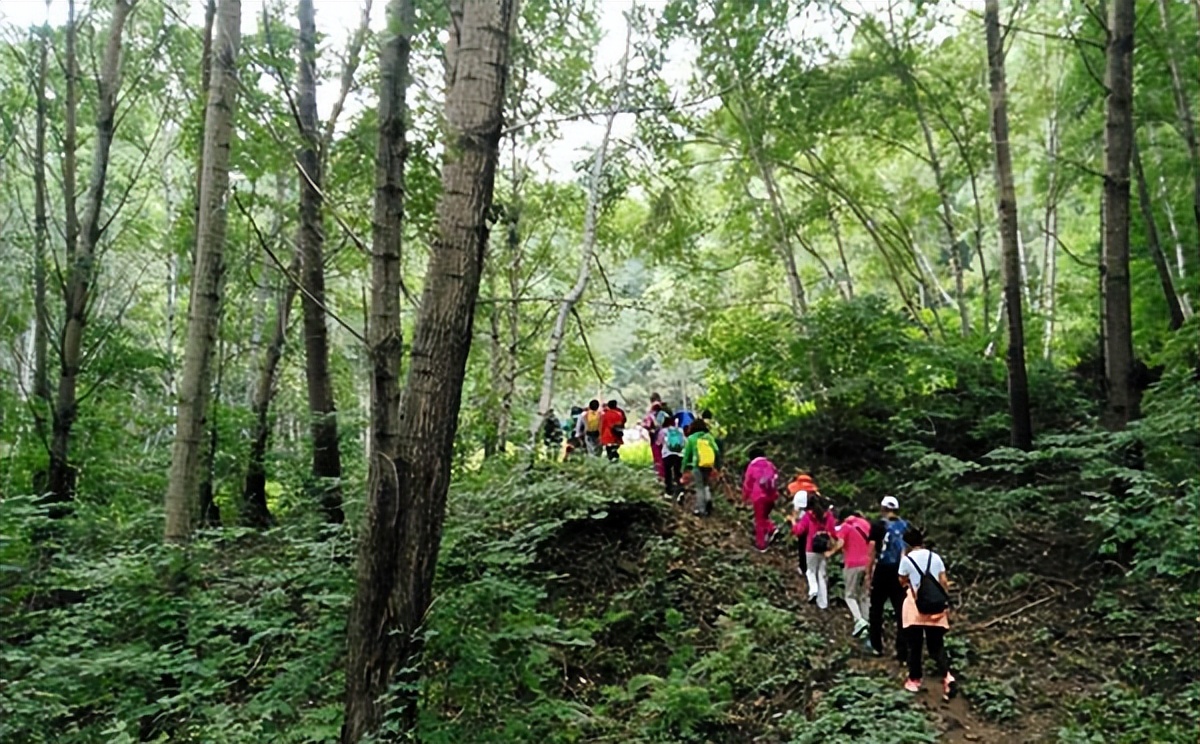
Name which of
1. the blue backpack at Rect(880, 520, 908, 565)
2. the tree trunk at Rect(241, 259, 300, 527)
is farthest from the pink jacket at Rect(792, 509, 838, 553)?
the tree trunk at Rect(241, 259, 300, 527)

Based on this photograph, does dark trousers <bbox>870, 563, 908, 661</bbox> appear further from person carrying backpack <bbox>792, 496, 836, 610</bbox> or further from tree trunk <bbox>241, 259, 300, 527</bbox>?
tree trunk <bbox>241, 259, 300, 527</bbox>

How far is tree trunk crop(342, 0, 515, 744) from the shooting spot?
428 cm

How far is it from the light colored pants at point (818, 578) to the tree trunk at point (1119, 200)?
160 inches

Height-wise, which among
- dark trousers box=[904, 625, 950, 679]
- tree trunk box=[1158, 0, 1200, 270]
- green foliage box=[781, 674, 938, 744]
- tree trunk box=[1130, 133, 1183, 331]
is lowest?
green foliage box=[781, 674, 938, 744]

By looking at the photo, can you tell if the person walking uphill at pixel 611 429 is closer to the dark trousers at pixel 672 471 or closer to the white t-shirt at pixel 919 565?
the dark trousers at pixel 672 471

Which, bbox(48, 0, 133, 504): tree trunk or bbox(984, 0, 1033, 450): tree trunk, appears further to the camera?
bbox(984, 0, 1033, 450): tree trunk

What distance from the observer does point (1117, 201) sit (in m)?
9.20

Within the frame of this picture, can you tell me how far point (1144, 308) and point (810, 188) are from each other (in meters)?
7.71

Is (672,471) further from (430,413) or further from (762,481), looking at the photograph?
(430,413)

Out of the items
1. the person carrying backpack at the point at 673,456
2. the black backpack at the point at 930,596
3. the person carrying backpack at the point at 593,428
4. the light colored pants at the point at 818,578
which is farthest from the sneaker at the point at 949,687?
the person carrying backpack at the point at 593,428

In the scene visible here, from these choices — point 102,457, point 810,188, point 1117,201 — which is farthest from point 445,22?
point 810,188

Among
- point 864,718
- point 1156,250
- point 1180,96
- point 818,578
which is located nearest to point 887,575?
point 818,578

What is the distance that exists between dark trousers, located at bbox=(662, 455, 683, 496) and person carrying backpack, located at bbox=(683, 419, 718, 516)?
53 cm

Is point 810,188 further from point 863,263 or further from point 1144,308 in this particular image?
point 863,263
